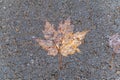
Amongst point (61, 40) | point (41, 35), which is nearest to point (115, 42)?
point (61, 40)

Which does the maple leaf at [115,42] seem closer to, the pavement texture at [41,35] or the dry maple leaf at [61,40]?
the pavement texture at [41,35]

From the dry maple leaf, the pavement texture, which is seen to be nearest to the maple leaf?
the pavement texture

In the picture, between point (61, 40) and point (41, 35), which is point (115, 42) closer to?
point (61, 40)

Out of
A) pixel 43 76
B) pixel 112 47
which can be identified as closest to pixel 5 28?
pixel 43 76

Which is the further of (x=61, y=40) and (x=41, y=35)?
(x=41, y=35)

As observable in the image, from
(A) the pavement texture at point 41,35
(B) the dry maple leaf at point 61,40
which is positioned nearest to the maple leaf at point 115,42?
(A) the pavement texture at point 41,35
